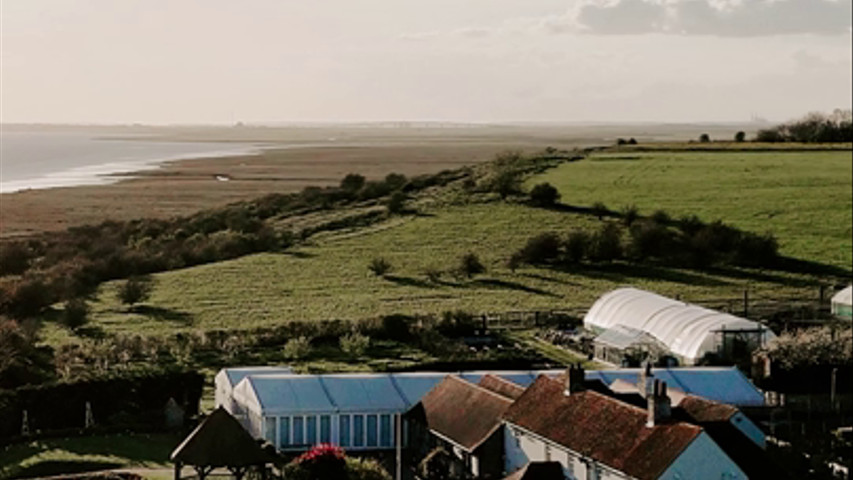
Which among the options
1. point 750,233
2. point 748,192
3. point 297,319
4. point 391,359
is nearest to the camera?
point 391,359

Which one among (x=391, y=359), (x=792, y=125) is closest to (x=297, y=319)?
(x=391, y=359)

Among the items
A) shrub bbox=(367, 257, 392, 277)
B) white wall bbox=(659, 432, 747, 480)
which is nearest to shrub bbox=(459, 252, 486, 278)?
shrub bbox=(367, 257, 392, 277)

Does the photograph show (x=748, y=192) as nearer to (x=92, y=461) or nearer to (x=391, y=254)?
(x=391, y=254)

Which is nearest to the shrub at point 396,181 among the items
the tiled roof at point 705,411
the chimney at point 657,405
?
the tiled roof at point 705,411

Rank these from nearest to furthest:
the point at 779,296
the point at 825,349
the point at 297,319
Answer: the point at 825,349 < the point at 297,319 < the point at 779,296

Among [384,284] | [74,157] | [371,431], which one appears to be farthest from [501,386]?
[74,157]

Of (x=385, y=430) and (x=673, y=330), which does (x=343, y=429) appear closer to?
(x=385, y=430)

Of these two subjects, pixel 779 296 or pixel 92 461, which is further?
pixel 779 296

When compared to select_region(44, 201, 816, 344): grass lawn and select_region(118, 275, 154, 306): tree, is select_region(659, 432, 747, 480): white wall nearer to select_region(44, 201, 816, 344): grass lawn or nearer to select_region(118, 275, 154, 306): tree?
select_region(44, 201, 816, 344): grass lawn

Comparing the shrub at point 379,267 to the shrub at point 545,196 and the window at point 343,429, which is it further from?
the window at point 343,429
